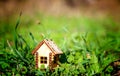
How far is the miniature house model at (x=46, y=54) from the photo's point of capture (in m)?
1.91

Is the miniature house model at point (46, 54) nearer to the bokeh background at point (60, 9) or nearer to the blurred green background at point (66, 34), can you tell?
the blurred green background at point (66, 34)

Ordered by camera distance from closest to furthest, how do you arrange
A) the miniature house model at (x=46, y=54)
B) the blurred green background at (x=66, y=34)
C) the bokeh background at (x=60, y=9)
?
the miniature house model at (x=46, y=54)
the blurred green background at (x=66, y=34)
the bokeh background at (x=60, y=9)

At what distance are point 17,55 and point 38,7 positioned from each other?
291 centimetres

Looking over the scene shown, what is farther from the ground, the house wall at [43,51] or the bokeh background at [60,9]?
the bokeh background at [60,9]

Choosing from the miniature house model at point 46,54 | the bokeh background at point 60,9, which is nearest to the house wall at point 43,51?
the miniature house model at point 46,54

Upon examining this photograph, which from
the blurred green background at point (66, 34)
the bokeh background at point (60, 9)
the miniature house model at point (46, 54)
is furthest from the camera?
the bokeh background at point (60, 9)

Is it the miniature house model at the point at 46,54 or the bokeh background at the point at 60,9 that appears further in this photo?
the bokeh background at the point at 60,9

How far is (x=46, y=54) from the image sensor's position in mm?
1931

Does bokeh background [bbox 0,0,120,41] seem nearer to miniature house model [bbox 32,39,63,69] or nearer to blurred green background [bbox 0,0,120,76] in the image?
blurred green background [bbox 0,0,120,76]

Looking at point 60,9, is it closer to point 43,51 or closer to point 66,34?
point 66,34

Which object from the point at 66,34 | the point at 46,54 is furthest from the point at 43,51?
the point at 66,34

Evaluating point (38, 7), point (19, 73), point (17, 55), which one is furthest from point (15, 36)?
point (38, 7)

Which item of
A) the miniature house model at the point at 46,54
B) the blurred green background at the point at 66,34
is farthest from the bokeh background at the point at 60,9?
the miniature house model at the point at 46,54

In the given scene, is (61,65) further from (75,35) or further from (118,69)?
(75,35)
